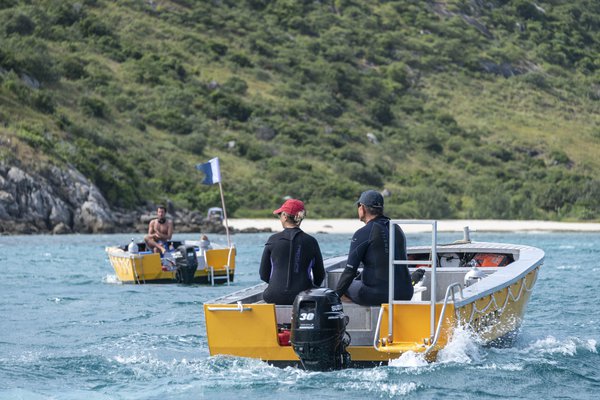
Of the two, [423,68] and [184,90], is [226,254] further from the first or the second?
[423,68]

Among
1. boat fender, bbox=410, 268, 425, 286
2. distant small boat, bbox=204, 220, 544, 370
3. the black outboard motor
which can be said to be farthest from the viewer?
the black outboard motor

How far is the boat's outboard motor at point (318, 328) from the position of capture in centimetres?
944

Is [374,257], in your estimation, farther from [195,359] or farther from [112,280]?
[112,280]

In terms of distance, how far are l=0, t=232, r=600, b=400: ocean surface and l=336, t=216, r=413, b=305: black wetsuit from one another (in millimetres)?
743

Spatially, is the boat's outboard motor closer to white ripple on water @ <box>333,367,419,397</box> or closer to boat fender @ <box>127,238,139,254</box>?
white ripple on water @ <box>333,367,419,397</box>

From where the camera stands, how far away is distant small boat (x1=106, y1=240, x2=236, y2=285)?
70.1 feet

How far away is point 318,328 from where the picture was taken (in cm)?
941

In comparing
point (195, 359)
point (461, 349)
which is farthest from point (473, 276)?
point (195, 359)

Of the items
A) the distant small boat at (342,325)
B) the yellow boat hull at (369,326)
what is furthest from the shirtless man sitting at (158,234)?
the yellow boat hull at (369,326)

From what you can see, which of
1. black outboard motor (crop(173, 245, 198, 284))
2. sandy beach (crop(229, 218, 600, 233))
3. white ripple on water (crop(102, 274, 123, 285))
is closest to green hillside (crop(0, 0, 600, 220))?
sandy beach (crop(229, 218, 600, 233))

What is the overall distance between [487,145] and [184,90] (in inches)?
931

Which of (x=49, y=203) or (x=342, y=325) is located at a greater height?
(x=342, y=325)

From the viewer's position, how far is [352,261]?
33.2ft

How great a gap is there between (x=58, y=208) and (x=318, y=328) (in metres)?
39.4
